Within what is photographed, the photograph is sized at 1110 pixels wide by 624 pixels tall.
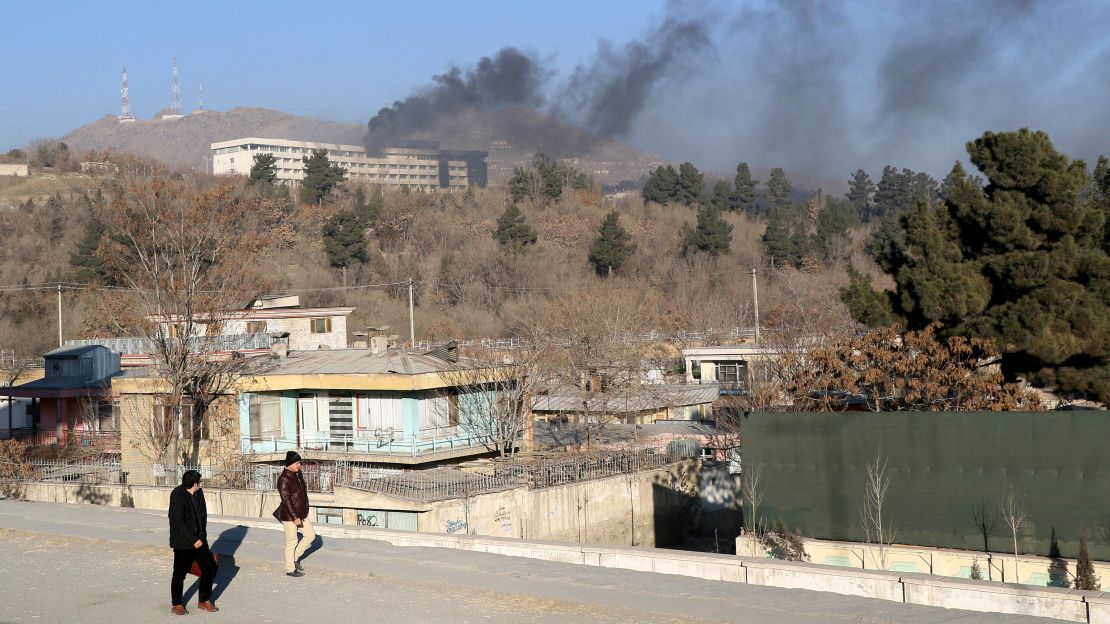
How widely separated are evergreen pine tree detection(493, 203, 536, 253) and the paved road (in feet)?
284

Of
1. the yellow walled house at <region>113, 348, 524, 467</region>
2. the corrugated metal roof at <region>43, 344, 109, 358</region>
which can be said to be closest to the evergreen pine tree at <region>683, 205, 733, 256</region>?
the corrugated metal roof at <region>43, 344, 109, 358</region>

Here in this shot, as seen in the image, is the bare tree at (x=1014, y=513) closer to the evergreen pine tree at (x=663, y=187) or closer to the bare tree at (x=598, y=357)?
the bare tree at (x=598, y=357)

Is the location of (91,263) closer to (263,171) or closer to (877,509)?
(263,171)

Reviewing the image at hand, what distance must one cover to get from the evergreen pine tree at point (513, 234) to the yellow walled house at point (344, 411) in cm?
6658

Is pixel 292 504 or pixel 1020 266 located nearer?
pixel 292 504

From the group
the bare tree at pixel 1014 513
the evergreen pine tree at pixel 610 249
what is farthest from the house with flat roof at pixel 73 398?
the evergreen pine tree at pixel 610 249

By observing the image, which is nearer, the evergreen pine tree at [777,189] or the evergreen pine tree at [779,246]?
the evergreen pine tree at [779,246]

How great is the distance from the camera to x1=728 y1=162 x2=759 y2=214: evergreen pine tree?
12812cm

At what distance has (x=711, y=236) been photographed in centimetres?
10125

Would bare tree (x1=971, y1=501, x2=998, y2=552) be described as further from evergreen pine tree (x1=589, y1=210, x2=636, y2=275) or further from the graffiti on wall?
evergreen pine tree (x1=589, y1=210, x2=636, y2=275)

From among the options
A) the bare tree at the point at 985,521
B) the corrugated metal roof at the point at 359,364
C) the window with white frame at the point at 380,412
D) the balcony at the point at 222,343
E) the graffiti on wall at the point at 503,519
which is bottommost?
the graffiti on wall at the point at 503,519

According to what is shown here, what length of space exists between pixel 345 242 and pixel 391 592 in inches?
3513

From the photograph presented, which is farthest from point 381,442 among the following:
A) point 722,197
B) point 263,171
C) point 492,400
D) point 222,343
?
point 263,171

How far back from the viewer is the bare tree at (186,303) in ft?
111
